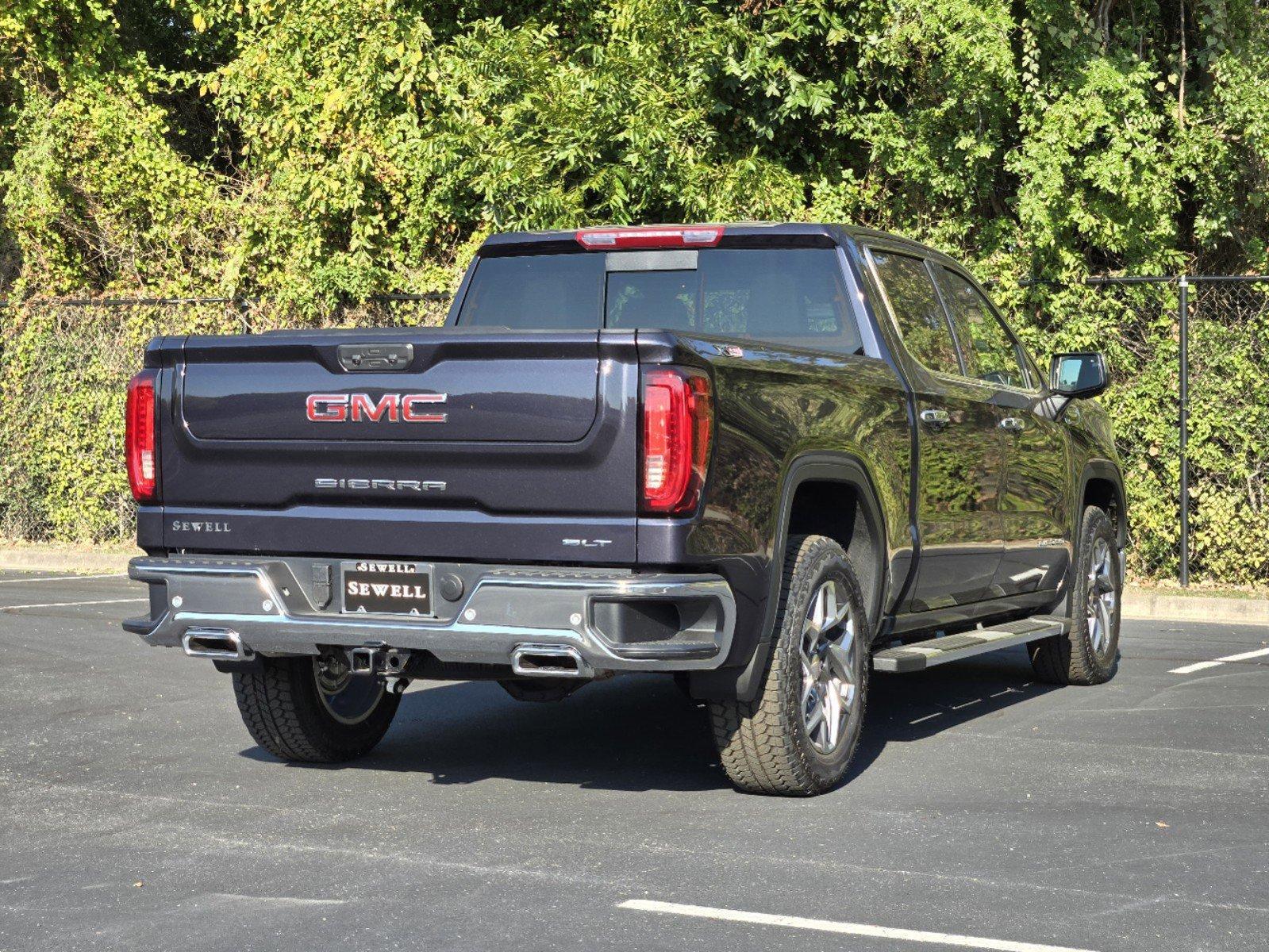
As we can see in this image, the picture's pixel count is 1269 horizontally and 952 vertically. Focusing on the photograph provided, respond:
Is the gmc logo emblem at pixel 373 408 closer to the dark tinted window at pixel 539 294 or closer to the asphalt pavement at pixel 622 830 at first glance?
the asphalt pavement at pixel 622 830

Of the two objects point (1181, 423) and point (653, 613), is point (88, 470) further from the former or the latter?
point (653, 613)

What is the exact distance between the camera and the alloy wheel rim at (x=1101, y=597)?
952 cm

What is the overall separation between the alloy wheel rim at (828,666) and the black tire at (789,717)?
10 millimetres

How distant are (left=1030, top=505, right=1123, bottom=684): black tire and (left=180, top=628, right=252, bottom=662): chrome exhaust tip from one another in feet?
15.2

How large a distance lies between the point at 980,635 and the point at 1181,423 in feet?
21.4

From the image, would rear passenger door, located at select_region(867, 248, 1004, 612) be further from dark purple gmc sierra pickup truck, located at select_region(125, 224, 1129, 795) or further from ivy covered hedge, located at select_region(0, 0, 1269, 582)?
ivy covered hedge, located at select_region(0, 0, 1269, 582)

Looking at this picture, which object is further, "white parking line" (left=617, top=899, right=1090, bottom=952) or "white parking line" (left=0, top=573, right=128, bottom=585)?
"white parking line" (left=0, top=573, right=128, bottom=585)

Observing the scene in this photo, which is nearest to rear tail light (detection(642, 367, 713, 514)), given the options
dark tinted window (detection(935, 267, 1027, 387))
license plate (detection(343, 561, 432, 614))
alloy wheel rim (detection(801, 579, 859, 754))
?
license plate (detection(343, 561, 432, 614))

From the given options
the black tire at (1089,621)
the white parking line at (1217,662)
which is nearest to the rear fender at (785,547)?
the black tire at (1089,621)

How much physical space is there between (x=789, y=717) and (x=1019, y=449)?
9.07ft

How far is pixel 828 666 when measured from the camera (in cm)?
669

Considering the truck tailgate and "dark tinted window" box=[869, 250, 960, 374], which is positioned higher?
"dark tinted window" box=[869, 250, 960, 374]

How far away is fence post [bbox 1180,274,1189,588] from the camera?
1381cm

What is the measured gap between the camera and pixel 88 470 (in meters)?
18.2
